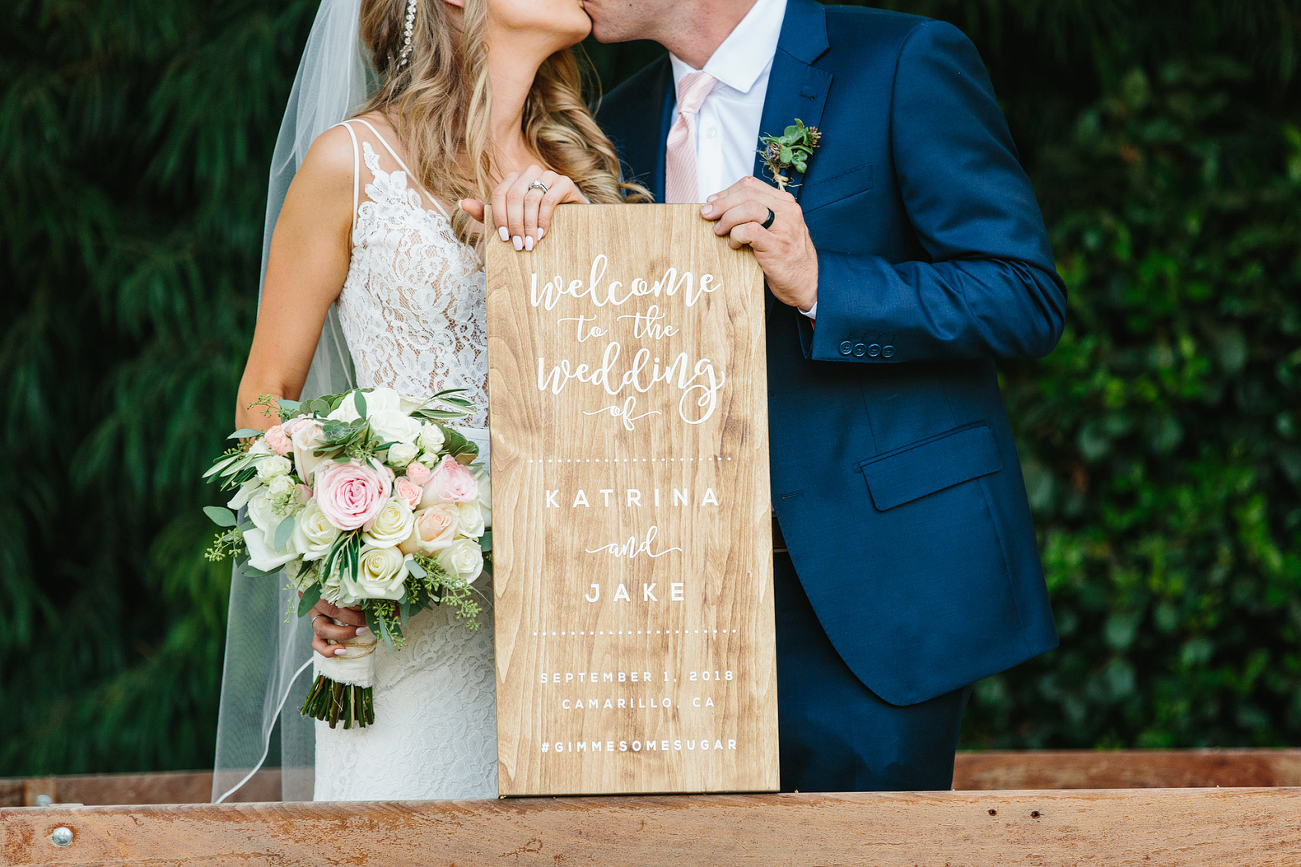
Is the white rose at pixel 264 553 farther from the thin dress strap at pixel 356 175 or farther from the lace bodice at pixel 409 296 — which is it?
the thin dress strap at pixel 356 175

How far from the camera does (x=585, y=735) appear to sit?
119cm

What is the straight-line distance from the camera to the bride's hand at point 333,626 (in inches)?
55.3

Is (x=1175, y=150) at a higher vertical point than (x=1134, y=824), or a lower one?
higher

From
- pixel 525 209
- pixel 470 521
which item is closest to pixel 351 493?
pixel 470 521

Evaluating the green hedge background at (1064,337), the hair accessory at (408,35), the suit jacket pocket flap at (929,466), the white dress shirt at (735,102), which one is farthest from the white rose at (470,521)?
the green hedge background at (1064,337)

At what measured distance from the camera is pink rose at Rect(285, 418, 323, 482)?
4.21 ft

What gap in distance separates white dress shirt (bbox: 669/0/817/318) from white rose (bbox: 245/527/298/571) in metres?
0.83

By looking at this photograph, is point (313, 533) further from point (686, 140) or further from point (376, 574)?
point (686, 140)

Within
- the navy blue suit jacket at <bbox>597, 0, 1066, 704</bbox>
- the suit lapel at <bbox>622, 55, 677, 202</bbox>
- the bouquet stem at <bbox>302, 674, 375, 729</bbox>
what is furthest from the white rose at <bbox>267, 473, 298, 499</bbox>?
the suit lapel at <bbox>622, 55, 677, 202</bbox>

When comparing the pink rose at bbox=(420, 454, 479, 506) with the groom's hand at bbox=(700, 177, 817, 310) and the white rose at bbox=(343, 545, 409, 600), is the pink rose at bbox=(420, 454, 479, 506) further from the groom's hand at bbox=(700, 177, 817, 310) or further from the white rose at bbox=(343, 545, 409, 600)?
the groom's hand at bbox=(700, 177, 817, 310)

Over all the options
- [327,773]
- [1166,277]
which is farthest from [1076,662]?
[327,773]

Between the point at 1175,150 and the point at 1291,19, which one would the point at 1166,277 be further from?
the point at 1291,19

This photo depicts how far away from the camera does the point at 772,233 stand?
1275mm

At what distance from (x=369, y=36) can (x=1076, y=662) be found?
2083 millimetres
